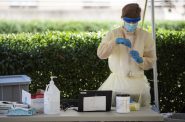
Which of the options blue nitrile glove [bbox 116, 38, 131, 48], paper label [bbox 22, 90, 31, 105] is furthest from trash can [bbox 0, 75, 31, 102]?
blue nitrile glove [bbox 116, 38, 131, 48]

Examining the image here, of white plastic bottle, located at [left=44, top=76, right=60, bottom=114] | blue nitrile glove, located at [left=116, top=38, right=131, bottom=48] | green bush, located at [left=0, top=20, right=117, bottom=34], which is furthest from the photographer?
green bush, located at [left=0, top=20, right=117, bottom=34]

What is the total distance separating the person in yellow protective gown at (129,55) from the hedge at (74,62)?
1475mm

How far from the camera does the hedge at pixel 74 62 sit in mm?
5555

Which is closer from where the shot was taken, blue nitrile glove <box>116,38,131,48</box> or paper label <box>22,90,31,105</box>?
paper label <box>22,90,31,105</box>

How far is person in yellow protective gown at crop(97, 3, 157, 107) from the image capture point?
158 inches

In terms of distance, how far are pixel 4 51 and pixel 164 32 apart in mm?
2051

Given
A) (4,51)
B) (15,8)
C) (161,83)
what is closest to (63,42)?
(4,51)

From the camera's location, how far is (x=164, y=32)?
6086mm

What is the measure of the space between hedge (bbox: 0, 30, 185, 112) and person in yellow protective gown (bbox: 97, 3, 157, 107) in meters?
1.48

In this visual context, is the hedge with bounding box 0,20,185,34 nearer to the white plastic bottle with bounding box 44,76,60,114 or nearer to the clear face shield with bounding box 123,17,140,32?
the clear face shield with bounding box 123,17,140,32

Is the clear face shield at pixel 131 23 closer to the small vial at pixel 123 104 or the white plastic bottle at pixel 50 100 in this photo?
the small vial at pixel 123 104

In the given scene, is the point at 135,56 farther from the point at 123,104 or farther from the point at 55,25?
the point at 55,25

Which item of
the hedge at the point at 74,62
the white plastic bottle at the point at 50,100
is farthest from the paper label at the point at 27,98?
the hedge at the point at 74,62

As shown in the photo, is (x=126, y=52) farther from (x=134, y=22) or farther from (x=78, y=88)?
(x=78, y=88)
